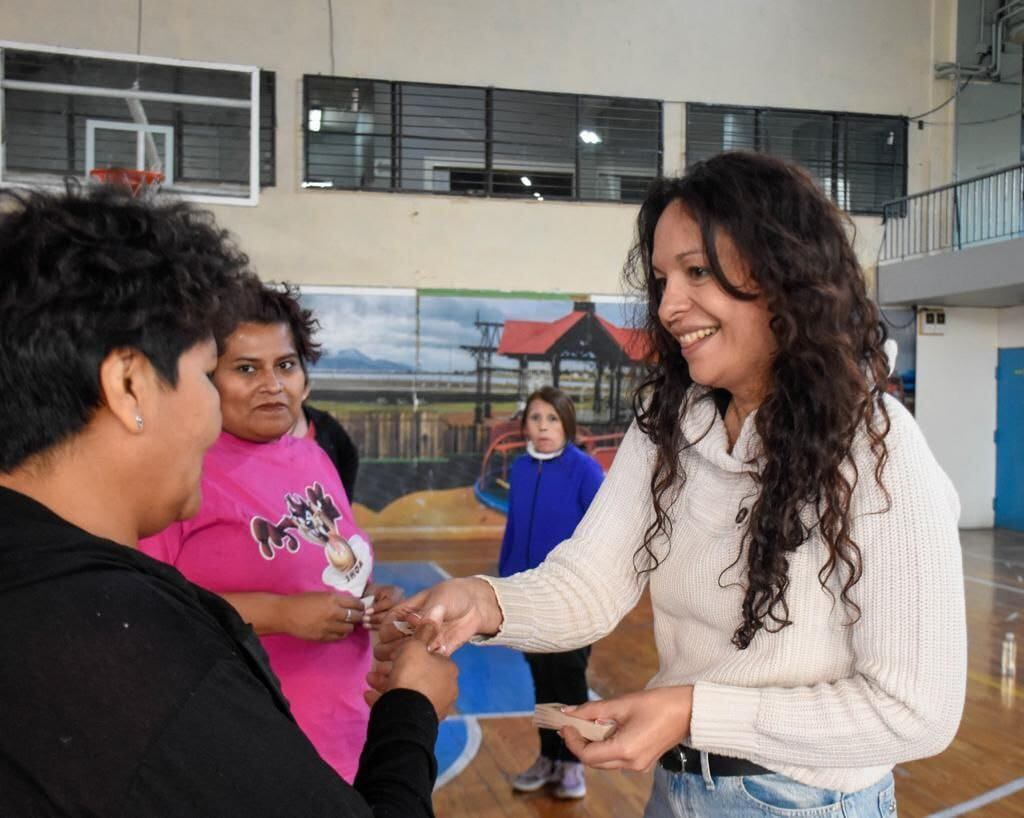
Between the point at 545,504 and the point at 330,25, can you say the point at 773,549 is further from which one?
the point at 330,25

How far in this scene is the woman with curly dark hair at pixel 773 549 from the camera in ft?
3.65

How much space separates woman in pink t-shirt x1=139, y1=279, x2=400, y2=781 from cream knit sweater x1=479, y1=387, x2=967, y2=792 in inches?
26.9

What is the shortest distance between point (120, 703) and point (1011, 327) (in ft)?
39.6

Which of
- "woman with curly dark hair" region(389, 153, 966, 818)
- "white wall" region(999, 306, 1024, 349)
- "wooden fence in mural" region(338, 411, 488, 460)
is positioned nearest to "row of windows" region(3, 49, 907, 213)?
"white wall" region(999, 306, 1024, 349)

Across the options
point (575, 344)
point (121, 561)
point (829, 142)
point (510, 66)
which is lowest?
point (121, 561)

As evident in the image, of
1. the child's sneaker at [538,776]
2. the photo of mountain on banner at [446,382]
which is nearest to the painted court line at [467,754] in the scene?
the child's sneaker at [538,776]

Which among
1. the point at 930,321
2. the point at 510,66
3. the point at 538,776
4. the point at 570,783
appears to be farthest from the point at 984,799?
the point at 930,321

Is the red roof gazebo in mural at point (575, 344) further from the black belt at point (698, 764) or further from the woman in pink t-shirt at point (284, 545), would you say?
the black belt at point (698, 764)

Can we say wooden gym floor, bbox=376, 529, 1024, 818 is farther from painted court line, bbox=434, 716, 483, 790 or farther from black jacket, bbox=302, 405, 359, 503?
black jacket, bbox=302, 405, 359, 503

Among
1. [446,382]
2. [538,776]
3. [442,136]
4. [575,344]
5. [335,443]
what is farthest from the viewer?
[575,344]

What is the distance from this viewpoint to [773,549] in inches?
46.8

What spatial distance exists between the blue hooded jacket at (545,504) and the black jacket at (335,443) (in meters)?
0.85

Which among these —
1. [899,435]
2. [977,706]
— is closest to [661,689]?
[899,435]

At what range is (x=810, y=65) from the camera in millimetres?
10391
